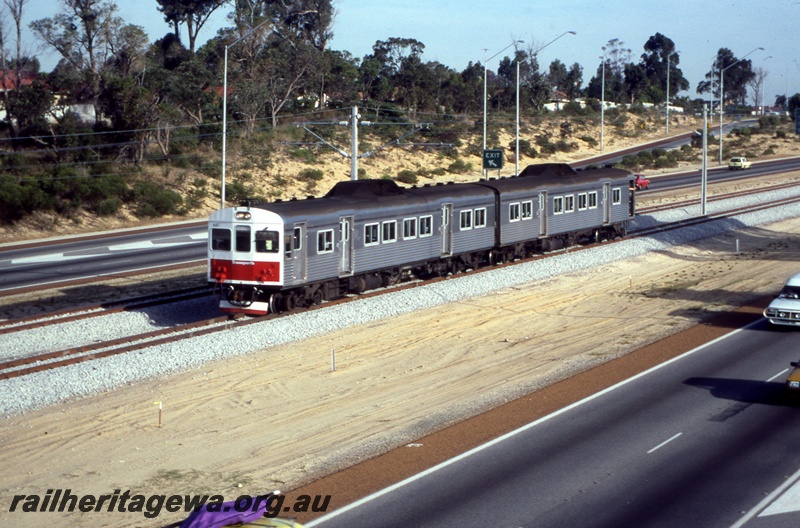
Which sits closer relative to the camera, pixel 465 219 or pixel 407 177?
pixel 465 219

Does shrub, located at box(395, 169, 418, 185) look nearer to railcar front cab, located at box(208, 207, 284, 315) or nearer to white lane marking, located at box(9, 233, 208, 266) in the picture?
white lane marking, located at box(9, 233, 208, 266)

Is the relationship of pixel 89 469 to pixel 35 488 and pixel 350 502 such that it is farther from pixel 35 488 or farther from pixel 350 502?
pixel 350 502

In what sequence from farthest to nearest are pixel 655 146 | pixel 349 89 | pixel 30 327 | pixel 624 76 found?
pixel 624 76, pixel 655 146, pixel 349 89, pixel 30 327

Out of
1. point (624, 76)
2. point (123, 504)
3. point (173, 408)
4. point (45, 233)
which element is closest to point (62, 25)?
point (45, 233)

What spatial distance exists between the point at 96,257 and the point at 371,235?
16.0m

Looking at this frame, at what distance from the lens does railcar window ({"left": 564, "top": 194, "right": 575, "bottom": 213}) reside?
127 feet

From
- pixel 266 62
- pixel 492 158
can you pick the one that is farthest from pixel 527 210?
pixel 266 62

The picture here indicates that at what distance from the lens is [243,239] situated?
25656 millimetres

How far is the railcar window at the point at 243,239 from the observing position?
1006 inches

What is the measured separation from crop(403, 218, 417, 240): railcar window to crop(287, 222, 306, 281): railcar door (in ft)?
16.9

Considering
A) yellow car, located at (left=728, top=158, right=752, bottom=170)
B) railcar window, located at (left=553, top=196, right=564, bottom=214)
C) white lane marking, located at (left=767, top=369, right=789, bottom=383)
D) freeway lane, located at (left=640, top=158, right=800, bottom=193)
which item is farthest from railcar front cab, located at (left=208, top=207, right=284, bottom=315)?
yellow car, located at (left=728, top=158, right=752, bottom=170)

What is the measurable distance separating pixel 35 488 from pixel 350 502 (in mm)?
4845

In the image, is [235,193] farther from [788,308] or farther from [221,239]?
[788,308]

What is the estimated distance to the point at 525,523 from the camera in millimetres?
12000
